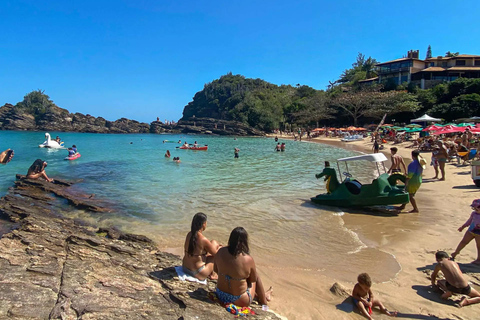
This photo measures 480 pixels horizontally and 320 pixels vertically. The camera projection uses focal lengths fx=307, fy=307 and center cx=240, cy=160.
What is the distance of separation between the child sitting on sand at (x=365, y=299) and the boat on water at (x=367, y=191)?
5376mm

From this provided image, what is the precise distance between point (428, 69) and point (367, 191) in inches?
2467

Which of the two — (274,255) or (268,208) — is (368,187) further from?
(274,255)

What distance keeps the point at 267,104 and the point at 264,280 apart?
9104cm

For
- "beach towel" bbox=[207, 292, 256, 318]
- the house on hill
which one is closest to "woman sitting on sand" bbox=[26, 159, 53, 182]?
"beach towel" bbox=[207, 292, 256, 318]

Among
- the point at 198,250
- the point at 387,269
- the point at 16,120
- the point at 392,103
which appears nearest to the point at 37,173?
the point at 198,250

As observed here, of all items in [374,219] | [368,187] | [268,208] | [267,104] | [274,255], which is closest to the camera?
[274,255]

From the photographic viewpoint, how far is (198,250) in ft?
15.8

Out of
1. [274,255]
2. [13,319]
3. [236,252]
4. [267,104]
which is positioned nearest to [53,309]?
[13,319]

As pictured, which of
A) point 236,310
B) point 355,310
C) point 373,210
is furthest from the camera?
point 373,210

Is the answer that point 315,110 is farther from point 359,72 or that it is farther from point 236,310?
point 236,310

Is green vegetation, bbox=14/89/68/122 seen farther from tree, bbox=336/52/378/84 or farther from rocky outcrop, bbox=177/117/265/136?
tree, bbox=336/52/378/84

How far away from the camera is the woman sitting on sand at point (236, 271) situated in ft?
13.0

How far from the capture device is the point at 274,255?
708cm

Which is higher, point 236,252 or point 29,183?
point 236,252
